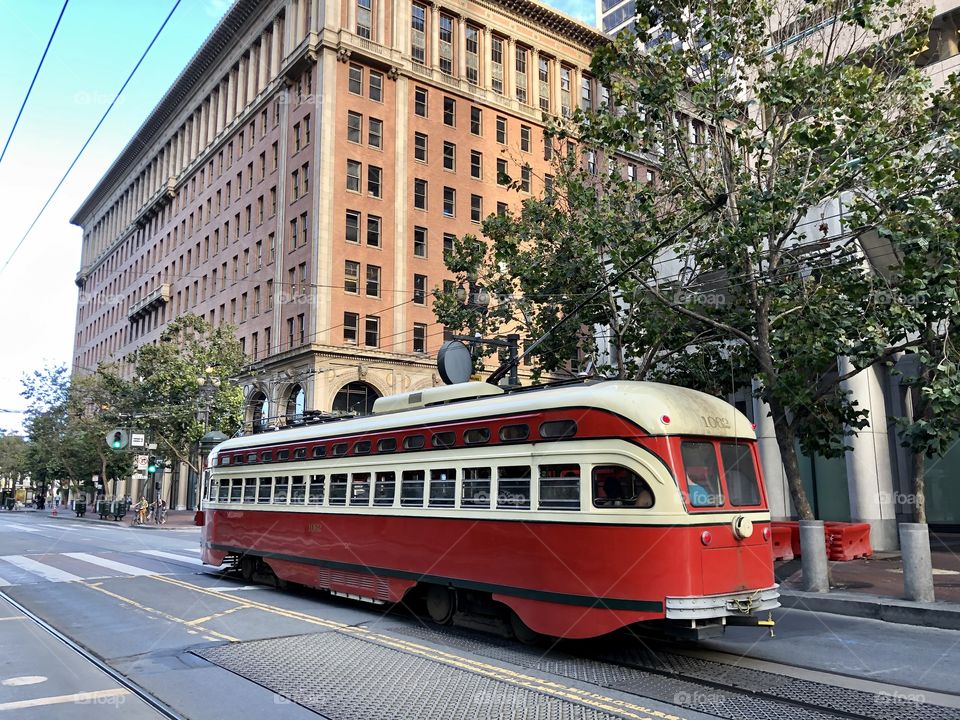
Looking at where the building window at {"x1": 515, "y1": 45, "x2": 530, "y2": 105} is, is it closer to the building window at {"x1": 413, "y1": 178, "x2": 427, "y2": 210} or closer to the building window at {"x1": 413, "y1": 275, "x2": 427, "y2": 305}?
the building window at {"x1": 413, "y1": 178, "x2": 427, "y2": 210}

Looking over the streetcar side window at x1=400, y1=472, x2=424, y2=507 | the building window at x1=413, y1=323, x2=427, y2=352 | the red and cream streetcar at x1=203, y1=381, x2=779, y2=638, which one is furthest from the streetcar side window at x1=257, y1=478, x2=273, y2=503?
the building window at x1=413, y1=323, x2=427, y2=352

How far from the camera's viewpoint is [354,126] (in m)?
47.8

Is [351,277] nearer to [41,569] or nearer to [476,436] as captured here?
[41,569]

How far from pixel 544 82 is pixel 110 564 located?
154 ft

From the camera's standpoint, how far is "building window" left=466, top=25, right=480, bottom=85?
53500mm

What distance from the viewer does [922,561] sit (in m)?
12.0

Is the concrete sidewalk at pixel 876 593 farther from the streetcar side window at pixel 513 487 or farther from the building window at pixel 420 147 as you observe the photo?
the building window at pixel 420 147

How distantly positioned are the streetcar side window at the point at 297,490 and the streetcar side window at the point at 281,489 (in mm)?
176

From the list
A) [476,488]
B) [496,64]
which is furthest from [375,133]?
[476,488]

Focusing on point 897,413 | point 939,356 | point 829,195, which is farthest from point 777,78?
point 897,413

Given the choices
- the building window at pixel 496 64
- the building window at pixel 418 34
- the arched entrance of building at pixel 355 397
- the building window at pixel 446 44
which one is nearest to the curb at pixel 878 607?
the arched entrance of building at pixel 355 397

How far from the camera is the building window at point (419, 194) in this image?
50.0 meters

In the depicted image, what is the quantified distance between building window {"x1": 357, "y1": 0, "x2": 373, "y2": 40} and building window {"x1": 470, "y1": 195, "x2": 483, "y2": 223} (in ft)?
39.3

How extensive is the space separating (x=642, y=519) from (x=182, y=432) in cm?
3936
